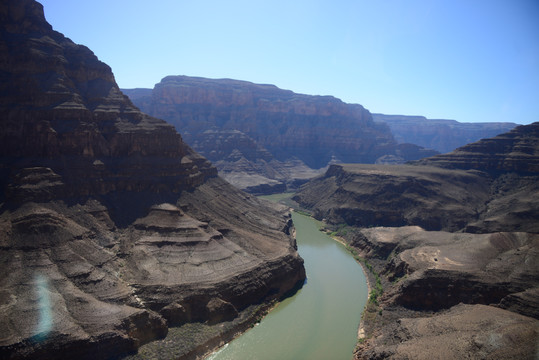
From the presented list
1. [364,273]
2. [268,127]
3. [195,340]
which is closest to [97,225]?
[195,340]

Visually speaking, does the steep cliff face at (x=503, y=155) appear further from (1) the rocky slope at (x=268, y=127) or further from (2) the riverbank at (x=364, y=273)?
(1) the rocky slope at (x=268, y=127)

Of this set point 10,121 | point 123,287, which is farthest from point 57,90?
point 123,287

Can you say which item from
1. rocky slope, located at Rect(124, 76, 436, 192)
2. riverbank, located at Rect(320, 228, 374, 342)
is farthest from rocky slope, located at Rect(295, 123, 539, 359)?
rocky slope, located at Rect(124, 76, 436, 192)

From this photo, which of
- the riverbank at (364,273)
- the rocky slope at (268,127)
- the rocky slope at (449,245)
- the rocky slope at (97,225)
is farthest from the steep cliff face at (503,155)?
the rocky slope at (97,225)

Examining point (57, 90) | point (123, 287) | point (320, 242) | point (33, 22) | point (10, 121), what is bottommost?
point (320, 242)

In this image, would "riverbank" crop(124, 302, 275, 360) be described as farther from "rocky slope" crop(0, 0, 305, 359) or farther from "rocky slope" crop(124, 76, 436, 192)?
"rocky slope" crop(124, 76, 436, 192)

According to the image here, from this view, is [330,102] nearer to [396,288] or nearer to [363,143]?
[363,143]

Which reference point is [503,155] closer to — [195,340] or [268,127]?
[195,340]
